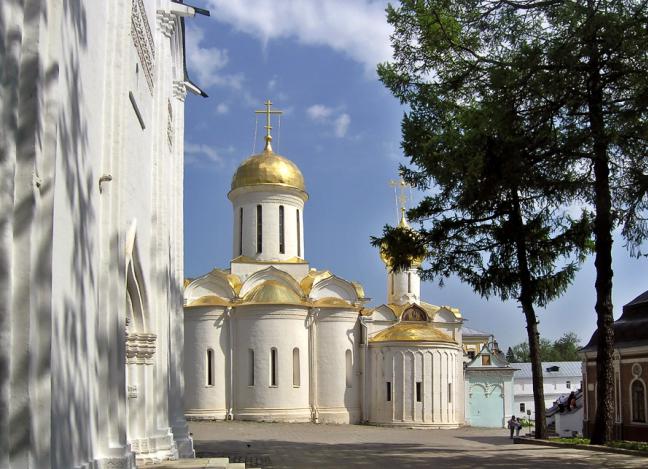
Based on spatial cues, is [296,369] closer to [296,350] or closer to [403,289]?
[296,350]

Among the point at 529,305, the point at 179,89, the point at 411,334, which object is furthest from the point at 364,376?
the point at 179,89

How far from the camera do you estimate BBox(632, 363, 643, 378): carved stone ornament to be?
→ 65.1 feet

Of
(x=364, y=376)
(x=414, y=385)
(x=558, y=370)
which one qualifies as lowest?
(x=558, y=370)

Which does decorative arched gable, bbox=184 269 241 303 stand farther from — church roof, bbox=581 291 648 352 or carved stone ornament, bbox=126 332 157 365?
carved stone ornament, bbox=126 332 157 365

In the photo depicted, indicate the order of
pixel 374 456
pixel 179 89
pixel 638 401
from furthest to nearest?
pixel 638 401 → pixel 179 89 → pixel 374 456

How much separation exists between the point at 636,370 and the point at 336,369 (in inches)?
504

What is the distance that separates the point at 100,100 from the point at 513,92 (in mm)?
6877

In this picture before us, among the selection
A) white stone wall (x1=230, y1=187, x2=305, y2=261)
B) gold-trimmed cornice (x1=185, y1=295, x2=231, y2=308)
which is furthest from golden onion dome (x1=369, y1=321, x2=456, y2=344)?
gold-trimmed cornice (x1=185, y1=295, x2=231, y2=308)

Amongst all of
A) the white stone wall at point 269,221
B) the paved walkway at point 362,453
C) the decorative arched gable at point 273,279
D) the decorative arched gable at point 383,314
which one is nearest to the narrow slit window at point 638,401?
the paved walkway at point 362,453

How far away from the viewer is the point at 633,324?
813 inches

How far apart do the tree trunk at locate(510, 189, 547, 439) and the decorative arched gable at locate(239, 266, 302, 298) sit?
1393 cm

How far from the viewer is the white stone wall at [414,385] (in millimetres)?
29594

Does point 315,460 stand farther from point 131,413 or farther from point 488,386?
point 488,386

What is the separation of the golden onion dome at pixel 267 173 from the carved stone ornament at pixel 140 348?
818 inches
